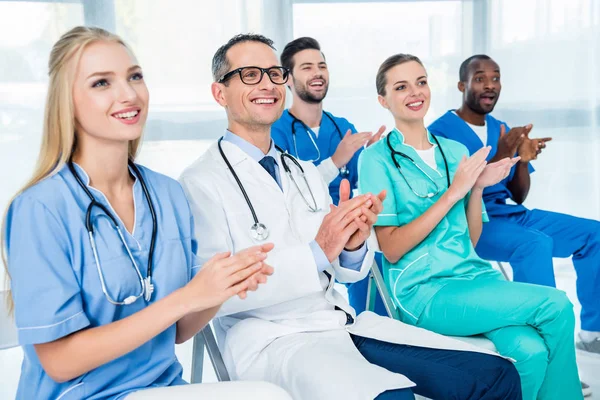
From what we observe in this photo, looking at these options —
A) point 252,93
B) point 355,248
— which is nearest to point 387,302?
point 355,248

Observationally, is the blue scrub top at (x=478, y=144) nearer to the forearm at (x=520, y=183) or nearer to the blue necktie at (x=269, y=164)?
the forearm at (x=520, y=183)

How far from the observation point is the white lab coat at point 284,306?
1.37 meters

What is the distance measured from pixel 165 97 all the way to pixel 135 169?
2.34 m

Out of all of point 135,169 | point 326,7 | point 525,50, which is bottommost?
point 135,169

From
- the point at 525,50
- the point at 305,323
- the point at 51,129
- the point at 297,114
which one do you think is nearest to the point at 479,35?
the point at 525,50

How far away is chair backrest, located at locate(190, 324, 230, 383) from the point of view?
4.88ft

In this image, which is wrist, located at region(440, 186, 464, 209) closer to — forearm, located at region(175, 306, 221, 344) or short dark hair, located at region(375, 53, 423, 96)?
short dark hair, located at region(375, 53, 423, 96)

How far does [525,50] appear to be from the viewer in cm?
437

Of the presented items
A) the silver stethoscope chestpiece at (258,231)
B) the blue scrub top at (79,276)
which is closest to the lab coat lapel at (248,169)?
the silver stethoscope chestpiece at (258,231)

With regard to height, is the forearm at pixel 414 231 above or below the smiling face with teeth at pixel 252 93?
below

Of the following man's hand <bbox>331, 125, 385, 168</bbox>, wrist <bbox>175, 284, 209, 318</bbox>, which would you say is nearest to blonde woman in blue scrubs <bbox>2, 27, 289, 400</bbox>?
wrist <bbox>175, 284, 209, 318</bbox>

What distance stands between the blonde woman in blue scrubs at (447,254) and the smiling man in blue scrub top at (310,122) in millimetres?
443

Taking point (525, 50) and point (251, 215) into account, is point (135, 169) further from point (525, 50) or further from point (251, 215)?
point (525, 50)

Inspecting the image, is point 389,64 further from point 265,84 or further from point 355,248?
point 355,248
